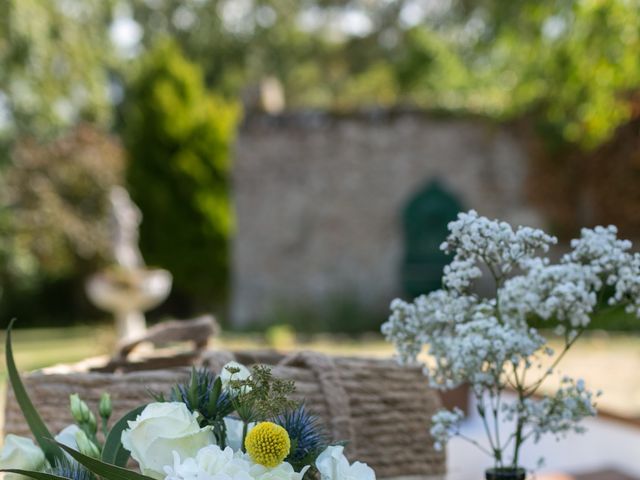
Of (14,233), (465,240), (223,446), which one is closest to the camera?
(223,446)

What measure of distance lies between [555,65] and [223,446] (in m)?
4.76

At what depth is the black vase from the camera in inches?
42.6

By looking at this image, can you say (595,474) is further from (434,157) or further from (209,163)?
(209,163)

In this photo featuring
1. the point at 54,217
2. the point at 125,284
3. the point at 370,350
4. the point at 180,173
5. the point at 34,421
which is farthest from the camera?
the point at 54,217

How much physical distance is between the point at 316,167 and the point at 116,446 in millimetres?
10869

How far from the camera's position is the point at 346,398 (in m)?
1.28

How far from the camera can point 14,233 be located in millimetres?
16062

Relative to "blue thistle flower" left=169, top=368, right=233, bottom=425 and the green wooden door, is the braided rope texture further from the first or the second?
the green wooden door

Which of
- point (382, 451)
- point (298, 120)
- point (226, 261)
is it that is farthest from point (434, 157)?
point (382, 451)

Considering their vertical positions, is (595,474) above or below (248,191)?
below

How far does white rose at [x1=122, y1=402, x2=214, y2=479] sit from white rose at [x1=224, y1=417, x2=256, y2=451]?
6 centimetres

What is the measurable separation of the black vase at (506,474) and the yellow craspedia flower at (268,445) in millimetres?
448

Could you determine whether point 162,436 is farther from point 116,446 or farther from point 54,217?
point 54,217

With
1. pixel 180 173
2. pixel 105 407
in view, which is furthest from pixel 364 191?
pixel 105 407
